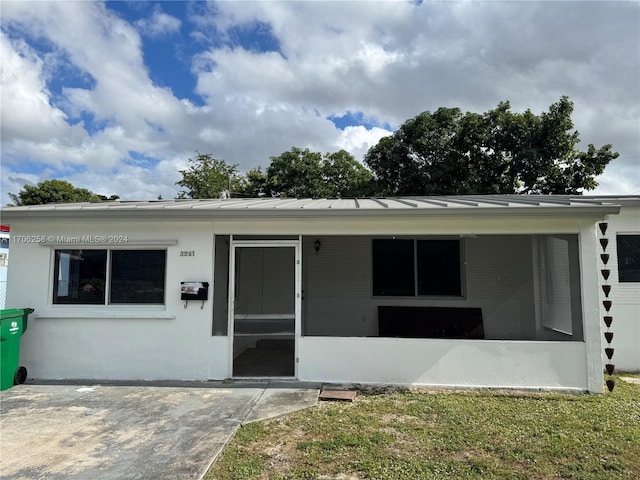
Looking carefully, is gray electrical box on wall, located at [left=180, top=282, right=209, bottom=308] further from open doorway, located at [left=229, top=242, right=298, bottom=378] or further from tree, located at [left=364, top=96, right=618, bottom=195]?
tree, located at [left=364, top=96, right=618, bottom=195]

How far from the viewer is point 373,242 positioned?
28.7 ft

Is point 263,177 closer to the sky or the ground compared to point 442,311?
closer to the sky

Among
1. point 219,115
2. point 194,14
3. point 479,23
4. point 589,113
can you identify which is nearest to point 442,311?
point 479,23

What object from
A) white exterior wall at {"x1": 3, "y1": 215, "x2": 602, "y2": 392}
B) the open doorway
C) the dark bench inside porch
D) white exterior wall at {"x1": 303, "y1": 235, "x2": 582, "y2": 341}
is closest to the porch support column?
white exterior wall at {"x1": 3, "y1": 215, "x2": 602, "y2": 392}

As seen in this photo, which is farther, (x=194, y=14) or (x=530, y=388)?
(x=194, y=14)

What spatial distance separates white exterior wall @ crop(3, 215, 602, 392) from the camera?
5.51 metres

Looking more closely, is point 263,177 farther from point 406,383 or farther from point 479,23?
point 406,383

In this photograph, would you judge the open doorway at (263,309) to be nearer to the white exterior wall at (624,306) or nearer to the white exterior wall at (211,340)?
the white exterior wall at (211,340)

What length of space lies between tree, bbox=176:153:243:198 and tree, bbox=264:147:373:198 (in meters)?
4.05

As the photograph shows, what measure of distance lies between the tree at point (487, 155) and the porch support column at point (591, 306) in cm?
1075

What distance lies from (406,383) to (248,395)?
2312 millimetres

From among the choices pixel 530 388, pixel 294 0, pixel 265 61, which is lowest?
pixel 530 388

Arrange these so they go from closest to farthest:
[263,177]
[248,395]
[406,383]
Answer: [248,395] < [406,383] < [263,177]

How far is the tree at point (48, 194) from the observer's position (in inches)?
1163
